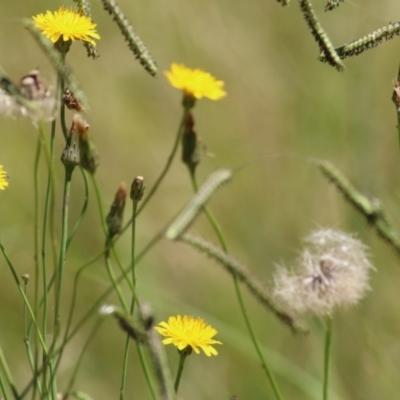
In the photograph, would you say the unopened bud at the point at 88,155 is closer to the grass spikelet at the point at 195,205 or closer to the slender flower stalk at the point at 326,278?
the grass spikelet at the point at 195,205

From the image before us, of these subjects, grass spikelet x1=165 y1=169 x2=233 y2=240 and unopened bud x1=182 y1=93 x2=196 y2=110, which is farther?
unopened bud x1=182 y1=93 x2=196 y2=110

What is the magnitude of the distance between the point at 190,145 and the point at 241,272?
0.12 m

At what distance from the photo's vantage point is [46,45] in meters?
0.65

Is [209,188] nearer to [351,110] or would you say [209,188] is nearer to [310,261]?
[310,261]

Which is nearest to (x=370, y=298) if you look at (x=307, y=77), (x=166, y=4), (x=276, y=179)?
(x=276, y=179)

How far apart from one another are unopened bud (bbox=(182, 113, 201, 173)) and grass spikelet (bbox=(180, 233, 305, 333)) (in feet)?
0.25

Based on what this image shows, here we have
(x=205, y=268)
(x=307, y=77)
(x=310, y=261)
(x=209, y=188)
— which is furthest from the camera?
(x=307, y=77)

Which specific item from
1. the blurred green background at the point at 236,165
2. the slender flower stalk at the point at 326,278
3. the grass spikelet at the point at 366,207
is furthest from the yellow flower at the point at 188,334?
the blurred green background at the point at 236,165

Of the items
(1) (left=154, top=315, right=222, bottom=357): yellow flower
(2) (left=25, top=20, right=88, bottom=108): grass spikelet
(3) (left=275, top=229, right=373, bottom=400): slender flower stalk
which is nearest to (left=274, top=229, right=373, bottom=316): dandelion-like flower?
(3) (left=275, top=229, right=373, bottom=400): slender flower stalk

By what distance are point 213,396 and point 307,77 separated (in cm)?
116

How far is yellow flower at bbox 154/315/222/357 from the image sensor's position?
77 cm

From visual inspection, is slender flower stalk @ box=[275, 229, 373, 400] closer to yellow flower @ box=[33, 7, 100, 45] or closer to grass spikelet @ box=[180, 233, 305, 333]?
grass spikelet @ box=[180, 233, 305, 333]

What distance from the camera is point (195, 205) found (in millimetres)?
616

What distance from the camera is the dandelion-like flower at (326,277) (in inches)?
33.4
